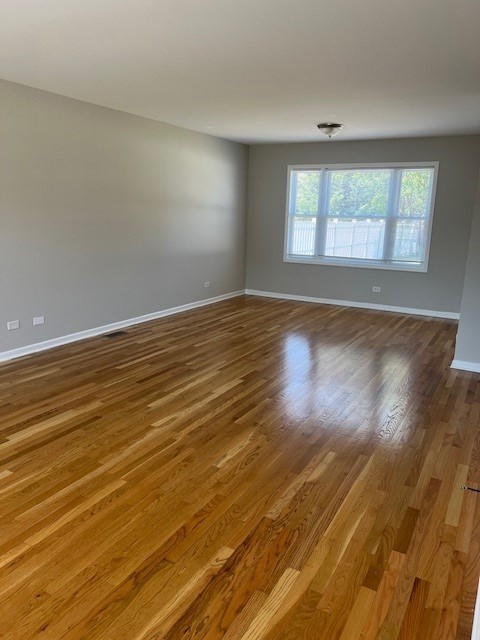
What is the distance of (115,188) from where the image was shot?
5.31 metres

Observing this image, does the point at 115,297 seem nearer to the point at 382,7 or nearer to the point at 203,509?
the point at 203,509

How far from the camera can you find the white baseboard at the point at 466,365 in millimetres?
4410

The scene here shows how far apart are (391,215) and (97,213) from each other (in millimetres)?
4286

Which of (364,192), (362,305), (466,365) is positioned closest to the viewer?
(466,365)

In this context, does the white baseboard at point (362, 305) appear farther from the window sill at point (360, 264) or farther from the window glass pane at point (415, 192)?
the window glass pane at point (415, 192)

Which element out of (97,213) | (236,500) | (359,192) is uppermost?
(359,192)

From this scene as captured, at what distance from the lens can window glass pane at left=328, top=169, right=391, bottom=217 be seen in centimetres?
693

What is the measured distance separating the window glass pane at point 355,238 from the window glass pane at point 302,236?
28cm

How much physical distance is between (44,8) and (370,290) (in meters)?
5.86

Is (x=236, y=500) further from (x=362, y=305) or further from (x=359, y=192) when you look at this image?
(x=359, y=192)

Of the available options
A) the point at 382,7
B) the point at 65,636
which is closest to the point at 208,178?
the point at 382,7

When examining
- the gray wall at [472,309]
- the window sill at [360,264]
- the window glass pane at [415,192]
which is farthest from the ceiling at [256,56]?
the window sill at [360,264]

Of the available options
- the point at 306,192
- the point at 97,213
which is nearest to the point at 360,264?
the point at 306,192

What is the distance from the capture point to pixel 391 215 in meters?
6.91
